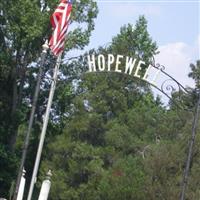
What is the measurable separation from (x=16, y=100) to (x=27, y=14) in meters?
4.67

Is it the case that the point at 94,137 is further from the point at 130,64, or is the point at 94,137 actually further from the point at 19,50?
the point at 130,64

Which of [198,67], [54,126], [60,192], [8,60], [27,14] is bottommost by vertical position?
[60,192]

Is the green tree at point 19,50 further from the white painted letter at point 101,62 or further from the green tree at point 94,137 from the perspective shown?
the white painted letter at point 101,62

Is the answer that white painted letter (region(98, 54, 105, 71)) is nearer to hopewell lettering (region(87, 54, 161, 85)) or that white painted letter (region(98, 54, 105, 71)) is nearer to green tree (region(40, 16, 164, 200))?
hopewell lettering (region(87, 54, 161, 85))

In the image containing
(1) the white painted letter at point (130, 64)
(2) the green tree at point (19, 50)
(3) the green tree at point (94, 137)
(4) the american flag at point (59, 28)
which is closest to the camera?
(4) the american flag at point (59, 28)

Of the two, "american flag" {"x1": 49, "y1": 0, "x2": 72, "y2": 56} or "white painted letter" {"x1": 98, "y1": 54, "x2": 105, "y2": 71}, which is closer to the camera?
"american flag" {"x1": 49, "y1": 0, "x2": 72, "y2": 56}

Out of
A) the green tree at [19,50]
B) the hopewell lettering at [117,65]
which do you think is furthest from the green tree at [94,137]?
the hopewell lettering at [117,65]

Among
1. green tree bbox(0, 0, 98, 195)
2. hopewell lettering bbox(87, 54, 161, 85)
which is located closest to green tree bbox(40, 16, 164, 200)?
green tree bbox(0, 0, 98, 195)

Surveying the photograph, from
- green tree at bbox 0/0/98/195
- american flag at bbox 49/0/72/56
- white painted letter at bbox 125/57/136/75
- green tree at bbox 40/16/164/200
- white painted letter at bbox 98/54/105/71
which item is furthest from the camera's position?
green tree at bbox 40/16/164/200

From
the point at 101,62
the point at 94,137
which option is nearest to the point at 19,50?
the point at 94,137

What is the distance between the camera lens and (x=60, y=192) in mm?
32406

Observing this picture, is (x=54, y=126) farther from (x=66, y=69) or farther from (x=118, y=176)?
(x=118, y=176)

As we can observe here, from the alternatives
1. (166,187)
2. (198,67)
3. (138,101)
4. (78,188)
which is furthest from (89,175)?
(198,67)

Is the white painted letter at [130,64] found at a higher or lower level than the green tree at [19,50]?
lower
